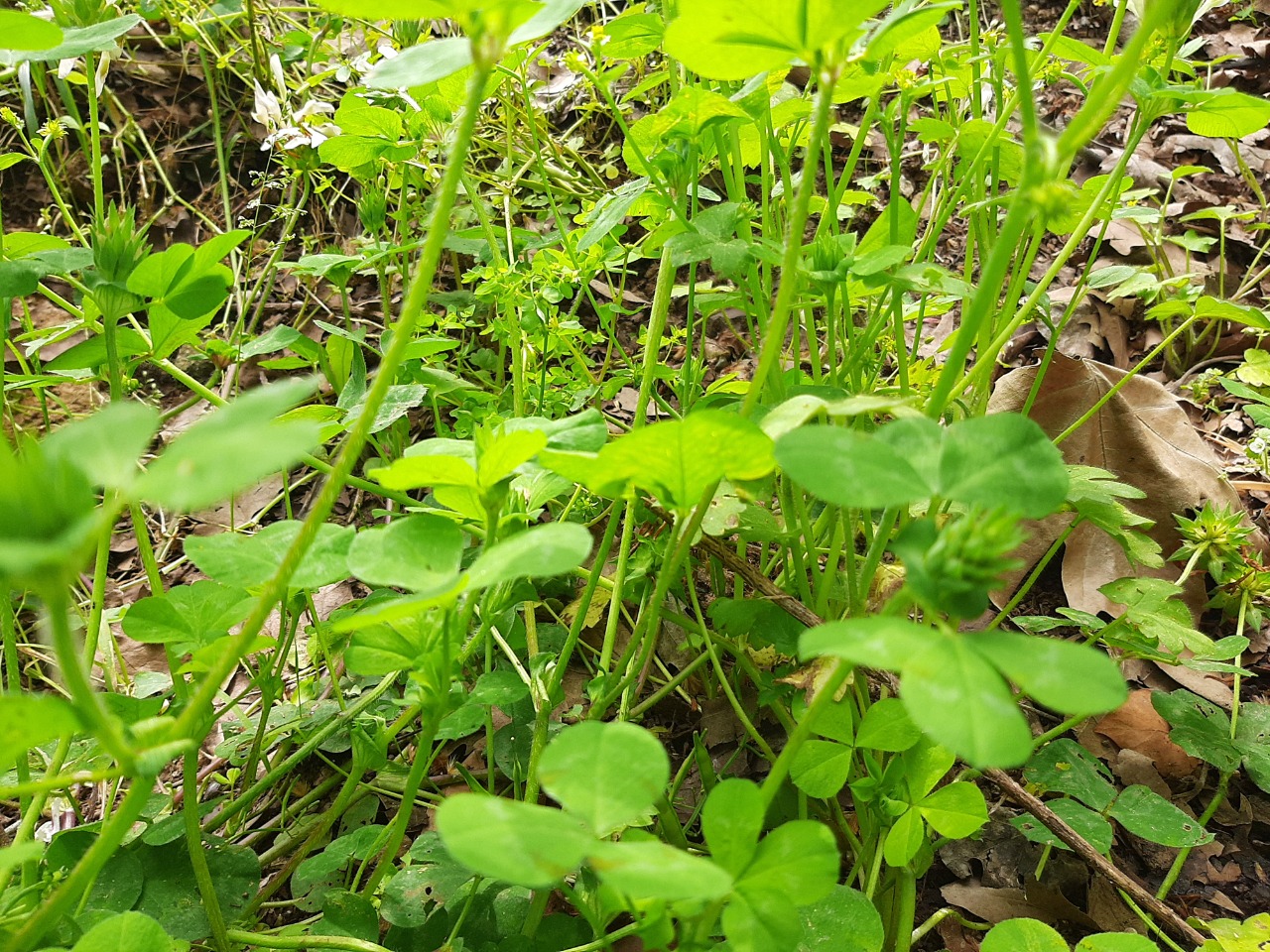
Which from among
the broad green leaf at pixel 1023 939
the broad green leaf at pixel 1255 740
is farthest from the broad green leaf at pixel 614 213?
the broad green leaf at pixel 1255 740

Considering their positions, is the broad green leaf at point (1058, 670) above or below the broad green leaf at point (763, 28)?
below

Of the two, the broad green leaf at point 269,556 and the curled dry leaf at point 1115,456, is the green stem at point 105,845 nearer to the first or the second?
the broad green leaf at point 269,556

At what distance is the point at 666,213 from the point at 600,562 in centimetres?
66

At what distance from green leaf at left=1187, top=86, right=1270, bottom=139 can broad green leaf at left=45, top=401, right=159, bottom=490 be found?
1.44 metres

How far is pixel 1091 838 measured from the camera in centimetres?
120

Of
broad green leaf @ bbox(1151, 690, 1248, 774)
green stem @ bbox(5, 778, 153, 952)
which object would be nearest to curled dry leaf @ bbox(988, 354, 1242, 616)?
broad green leaf @ bbox(1151, 690, 1248, 774)

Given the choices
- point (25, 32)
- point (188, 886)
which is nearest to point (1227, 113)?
point (25, 32)

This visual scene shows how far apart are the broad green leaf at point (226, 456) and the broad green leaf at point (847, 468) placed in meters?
0.37

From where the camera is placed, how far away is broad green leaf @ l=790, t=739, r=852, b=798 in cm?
107

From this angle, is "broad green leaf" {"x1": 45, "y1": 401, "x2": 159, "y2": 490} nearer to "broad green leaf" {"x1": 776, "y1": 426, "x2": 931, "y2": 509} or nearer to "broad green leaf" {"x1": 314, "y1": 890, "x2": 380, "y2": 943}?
"broad green leaf" {"x1": 776, "y1": 426, "x2": 931, "y2": 509}

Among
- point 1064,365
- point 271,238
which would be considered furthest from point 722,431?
point 271,238

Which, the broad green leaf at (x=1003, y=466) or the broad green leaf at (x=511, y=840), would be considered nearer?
the broad green leaf at (x=511, y=840)

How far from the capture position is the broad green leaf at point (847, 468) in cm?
65

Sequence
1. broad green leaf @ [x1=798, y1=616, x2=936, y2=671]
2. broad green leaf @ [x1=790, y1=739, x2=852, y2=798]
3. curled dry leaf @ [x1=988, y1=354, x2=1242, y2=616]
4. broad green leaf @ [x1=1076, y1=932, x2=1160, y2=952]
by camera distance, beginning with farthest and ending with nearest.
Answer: curled dry leaf @ [x1=988, y1=354, x2=1242, y2=616], broad green leaf @ [x1=790, y1=739, x2=852, y2=798], broad green leaf @ [x1=1076, y1=932, x2=1160, y2=952], broad green leaf @ [x1=798, y1=616, x2=936, y2=671]
